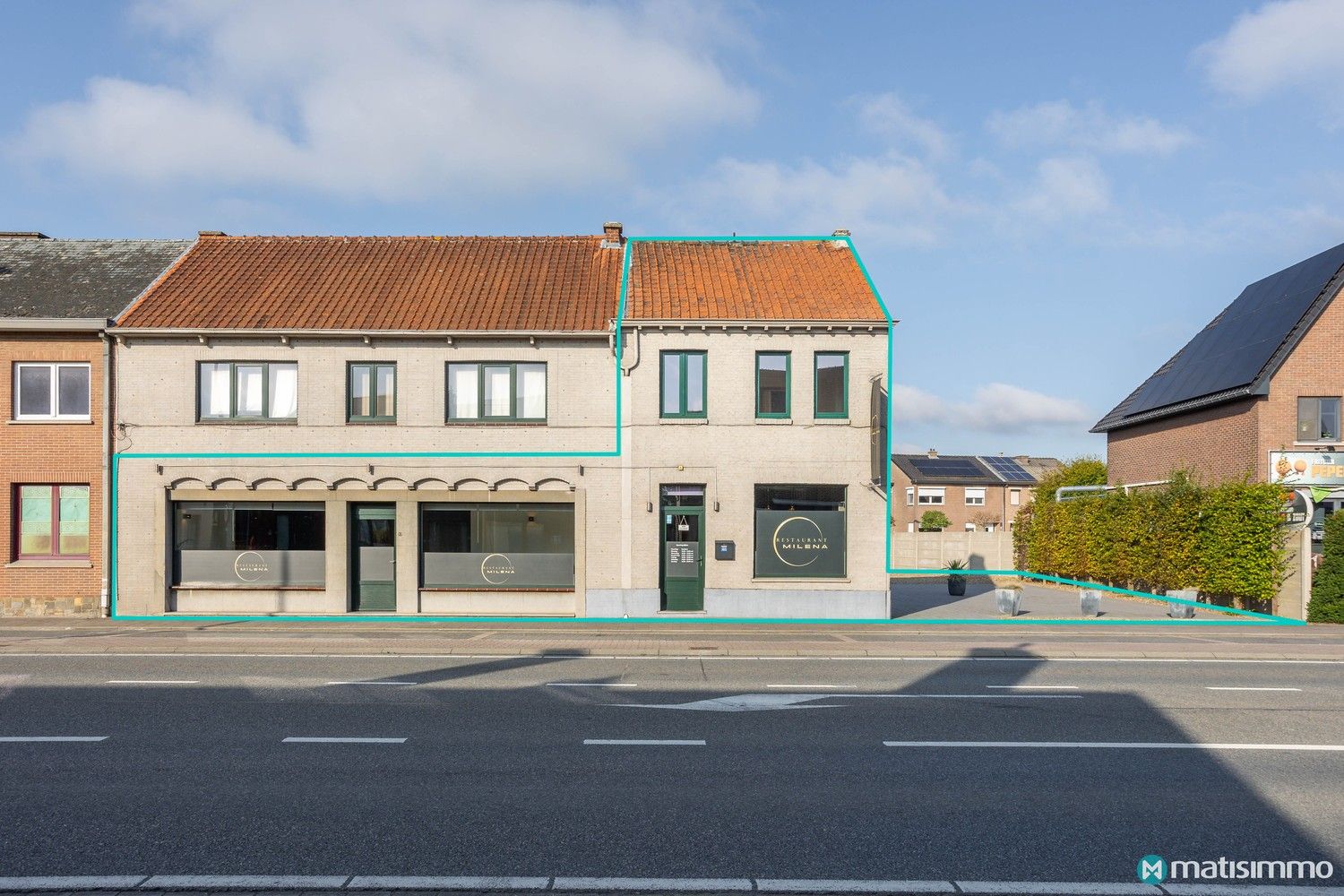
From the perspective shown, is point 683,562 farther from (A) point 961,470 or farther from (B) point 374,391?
(A) point 961,470

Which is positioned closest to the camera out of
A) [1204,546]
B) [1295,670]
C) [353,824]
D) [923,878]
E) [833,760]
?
[923,878]

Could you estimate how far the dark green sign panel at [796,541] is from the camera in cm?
2275

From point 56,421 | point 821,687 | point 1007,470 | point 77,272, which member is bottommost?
point 821,687

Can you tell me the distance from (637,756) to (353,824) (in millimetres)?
2881

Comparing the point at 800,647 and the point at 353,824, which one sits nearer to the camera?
the point at 353,824

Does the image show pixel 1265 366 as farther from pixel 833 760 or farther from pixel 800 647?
pixel 833 760

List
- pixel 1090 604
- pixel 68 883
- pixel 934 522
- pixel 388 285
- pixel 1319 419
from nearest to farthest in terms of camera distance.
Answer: pixel 68 883
pixel 1090 604
pixel 388 285
pixel 1319 419
pixel 934 522

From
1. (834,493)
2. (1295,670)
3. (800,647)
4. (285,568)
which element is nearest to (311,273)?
(285,568)

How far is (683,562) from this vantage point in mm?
22859

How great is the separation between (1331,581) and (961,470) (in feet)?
189

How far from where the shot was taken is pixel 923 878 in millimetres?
6383

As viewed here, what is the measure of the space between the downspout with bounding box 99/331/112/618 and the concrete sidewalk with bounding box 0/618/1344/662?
0.64 m

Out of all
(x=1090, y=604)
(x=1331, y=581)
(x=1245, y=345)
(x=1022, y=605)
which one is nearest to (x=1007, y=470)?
(x=1245, y=345)
